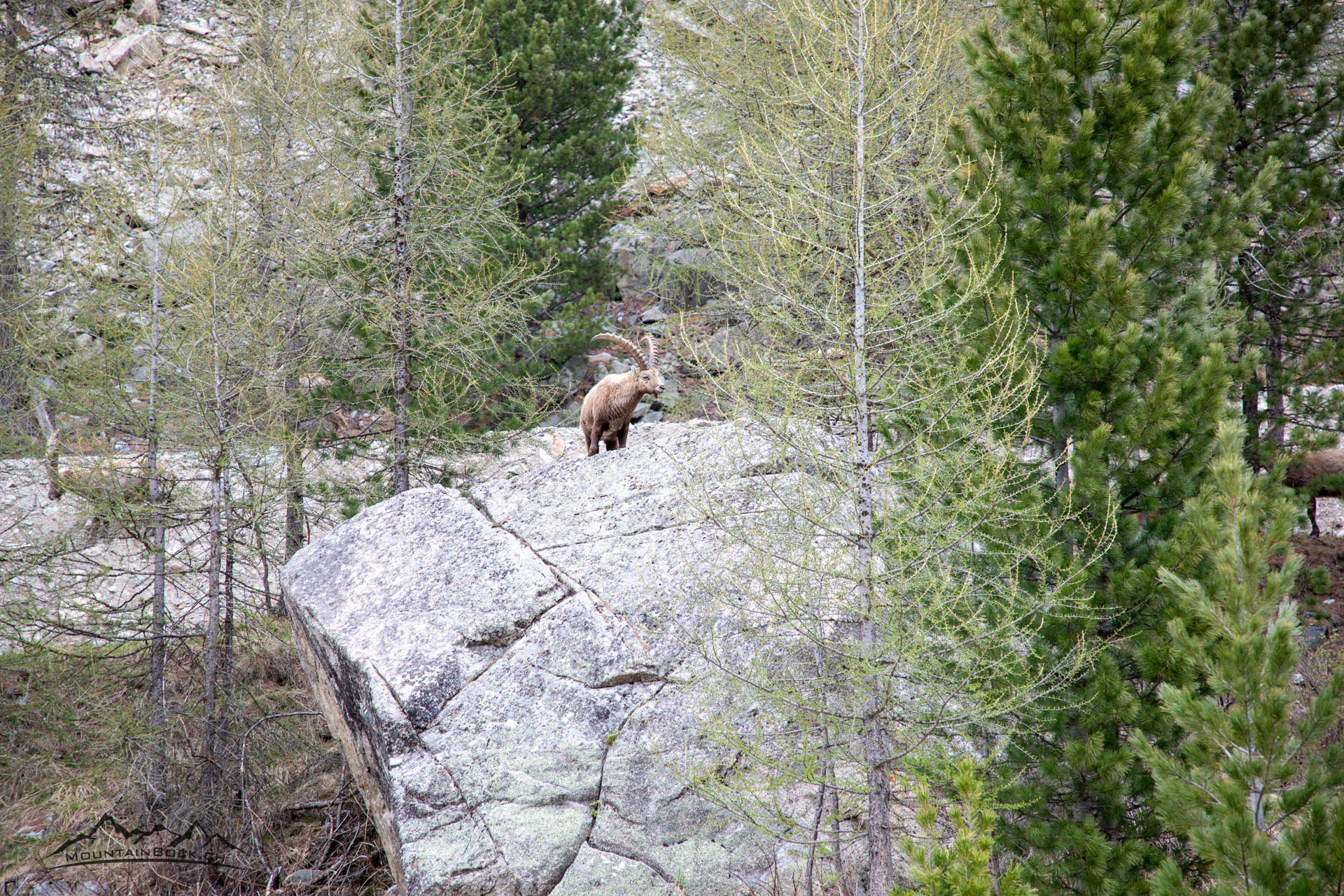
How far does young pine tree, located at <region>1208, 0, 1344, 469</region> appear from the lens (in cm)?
920

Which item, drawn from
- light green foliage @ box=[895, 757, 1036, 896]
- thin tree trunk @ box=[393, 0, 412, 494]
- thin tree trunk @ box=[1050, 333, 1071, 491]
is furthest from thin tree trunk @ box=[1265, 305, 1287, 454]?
thin tree trunk @ box=[393, 0, 412, 494]

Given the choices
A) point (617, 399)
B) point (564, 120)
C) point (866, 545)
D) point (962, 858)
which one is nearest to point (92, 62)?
point (564, 120)

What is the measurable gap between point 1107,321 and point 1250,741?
250cm

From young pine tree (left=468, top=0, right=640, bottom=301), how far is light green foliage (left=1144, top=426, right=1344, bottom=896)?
33.0ft

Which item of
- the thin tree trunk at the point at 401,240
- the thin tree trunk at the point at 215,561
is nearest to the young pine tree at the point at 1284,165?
the thin tree trunk at the point at 401,240

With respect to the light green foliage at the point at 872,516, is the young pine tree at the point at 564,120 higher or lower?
higher

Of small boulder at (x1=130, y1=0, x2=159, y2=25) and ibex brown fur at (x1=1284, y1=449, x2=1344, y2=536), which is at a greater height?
small boulder at (x1=130, y1=0, x2=159, y2=25)

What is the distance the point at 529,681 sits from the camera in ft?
20.5

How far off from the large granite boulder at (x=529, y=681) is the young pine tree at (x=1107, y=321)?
185 centimetres

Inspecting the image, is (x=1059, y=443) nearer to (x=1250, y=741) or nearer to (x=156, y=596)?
(x=1250, y=741)

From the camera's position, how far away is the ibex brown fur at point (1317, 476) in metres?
9.54

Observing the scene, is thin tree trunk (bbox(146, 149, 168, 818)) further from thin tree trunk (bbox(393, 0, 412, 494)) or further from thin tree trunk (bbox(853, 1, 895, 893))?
thin tree trunk (bbox(853, 1, 895, 893))

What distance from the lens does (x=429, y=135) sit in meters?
9.81

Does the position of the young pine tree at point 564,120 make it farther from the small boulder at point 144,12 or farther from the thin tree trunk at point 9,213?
the small boulder at point 144,12
